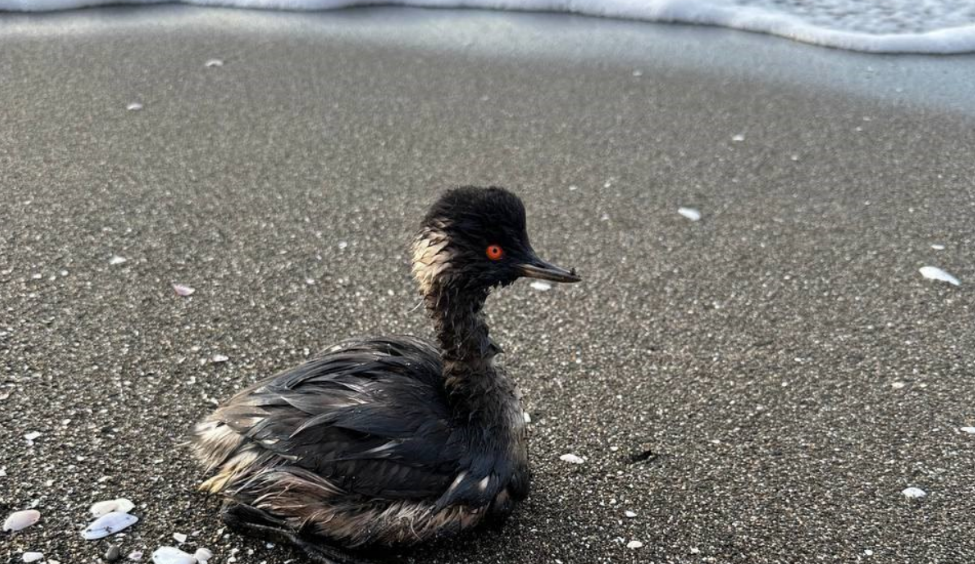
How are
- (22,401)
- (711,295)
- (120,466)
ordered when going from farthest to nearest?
(711,295), (22,401), (120,466)

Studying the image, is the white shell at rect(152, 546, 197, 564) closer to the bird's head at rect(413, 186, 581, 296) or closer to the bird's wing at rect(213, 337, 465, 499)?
the bird's wing at rect(213, 337, 465, 499)

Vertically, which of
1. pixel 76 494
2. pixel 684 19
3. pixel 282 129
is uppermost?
pixel 684 19

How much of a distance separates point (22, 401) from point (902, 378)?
3.62m

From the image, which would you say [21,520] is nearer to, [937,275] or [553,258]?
[553,258]

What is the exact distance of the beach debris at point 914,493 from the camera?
3541mm

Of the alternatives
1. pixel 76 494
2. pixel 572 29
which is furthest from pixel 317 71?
pixel 76 494

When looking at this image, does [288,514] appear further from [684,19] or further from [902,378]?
[684,19]

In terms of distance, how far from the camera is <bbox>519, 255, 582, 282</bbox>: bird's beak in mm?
3199

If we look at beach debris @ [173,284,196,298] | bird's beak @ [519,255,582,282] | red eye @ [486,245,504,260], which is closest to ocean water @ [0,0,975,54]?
beach debris @ [173,284,196,298]

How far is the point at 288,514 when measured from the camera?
3135 millimetres

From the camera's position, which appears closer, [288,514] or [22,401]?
[288,514]

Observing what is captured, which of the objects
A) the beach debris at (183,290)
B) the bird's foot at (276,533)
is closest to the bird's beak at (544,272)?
the bird's foot at (276,533)

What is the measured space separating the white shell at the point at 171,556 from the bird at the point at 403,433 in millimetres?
166

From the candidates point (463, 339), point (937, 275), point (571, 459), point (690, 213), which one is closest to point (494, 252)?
point (463, 339)
